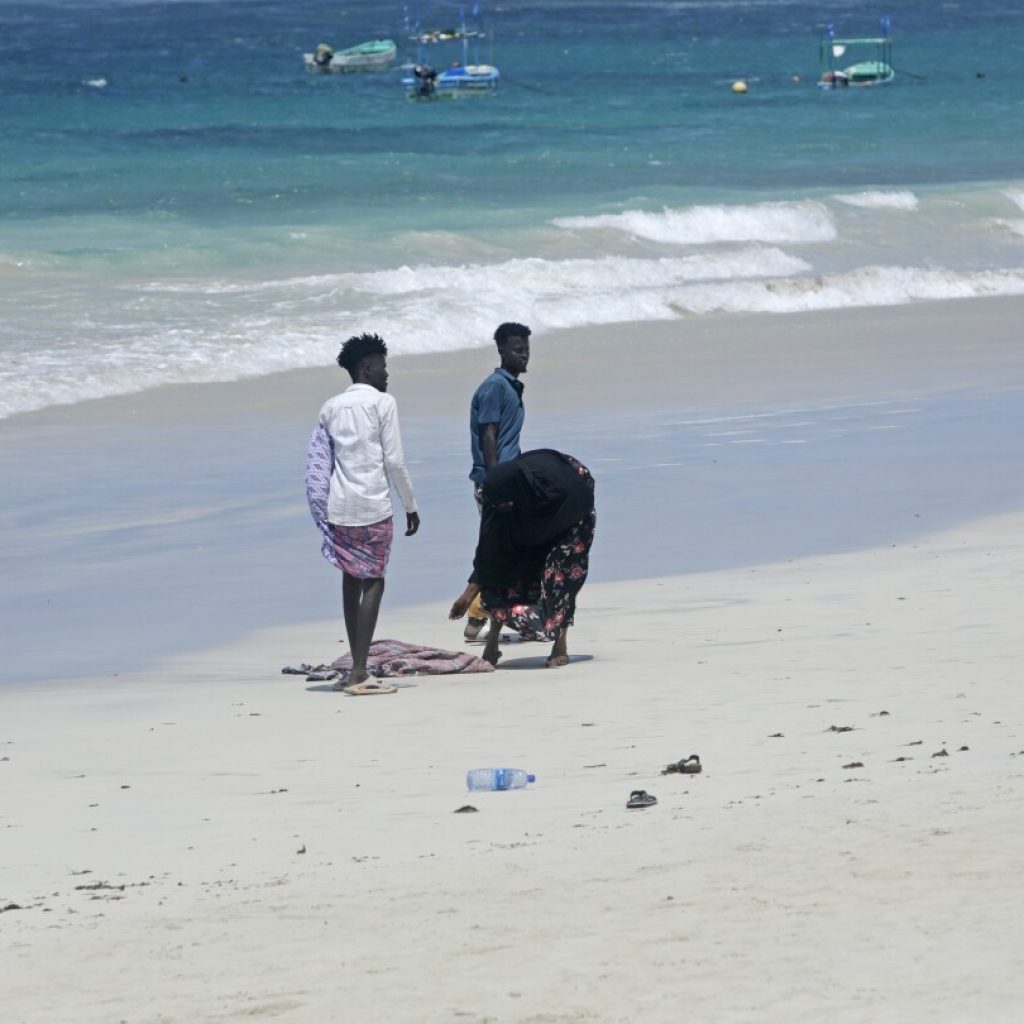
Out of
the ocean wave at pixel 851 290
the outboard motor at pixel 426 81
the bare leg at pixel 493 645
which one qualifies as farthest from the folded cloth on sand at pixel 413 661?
the outboard motor at pixel 426 81

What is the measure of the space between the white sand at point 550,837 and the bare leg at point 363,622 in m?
0.20

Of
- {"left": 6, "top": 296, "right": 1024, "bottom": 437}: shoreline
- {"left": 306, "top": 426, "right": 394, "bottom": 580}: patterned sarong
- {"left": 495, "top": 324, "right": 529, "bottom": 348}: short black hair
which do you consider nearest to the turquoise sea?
{"left": 6, "top": 296, "right": 1024, "bottom": 437}: shoreline

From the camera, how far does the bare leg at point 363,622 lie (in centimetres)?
781

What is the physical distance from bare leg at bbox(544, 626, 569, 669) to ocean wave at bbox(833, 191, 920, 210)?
25.2 m

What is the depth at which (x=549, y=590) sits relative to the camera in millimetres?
8242

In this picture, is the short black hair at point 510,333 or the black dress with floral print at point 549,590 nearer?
the black dress with floral print at point 549,590

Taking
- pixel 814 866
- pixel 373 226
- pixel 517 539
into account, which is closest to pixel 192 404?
pixel 517 539

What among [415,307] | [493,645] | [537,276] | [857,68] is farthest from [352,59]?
[493,645]

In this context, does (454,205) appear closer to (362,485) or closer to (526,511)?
(526,511)

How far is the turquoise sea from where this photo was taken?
2105cm

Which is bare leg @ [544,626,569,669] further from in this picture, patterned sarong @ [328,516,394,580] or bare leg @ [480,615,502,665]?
patterned sarong @ [328,516,394,580]

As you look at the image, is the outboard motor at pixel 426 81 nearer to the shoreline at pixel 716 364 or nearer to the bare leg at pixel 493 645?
the shoreline at pixel 716 364

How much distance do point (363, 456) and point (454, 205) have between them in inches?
1040

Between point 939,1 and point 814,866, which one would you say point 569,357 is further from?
point 939,1
